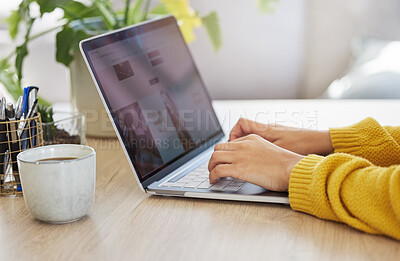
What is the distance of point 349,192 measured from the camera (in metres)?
0.59

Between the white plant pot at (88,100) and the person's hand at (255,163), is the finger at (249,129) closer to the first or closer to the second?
the person's hand at (255,163)

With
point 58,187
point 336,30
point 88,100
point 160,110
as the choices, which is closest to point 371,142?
point 160,110

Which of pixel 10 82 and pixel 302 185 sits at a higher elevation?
pixel 10 82

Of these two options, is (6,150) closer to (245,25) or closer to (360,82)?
(360,82)

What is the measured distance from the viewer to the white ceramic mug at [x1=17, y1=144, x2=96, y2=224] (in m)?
0.58

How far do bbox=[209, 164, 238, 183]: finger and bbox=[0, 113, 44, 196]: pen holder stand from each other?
1.01 ft

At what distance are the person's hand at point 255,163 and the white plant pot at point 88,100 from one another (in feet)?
1.40

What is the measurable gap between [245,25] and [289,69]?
13.4 inches

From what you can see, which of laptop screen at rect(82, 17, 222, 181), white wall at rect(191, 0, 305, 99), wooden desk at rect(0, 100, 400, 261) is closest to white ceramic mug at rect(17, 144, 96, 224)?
wooden desk at rect(0, 100, 400, 261)

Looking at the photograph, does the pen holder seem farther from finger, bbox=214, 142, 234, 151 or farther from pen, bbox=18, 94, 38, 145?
finger, bbox=214, 142, 234, 151

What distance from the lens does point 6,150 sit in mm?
708

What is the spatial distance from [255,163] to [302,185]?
0.09 meters

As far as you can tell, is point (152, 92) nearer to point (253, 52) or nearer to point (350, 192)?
point (350, 192)

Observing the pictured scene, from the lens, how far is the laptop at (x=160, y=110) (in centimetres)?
71
